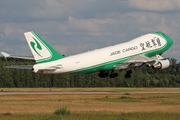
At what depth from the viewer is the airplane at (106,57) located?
71875 mm

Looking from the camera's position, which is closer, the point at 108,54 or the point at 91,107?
the point at 91,107

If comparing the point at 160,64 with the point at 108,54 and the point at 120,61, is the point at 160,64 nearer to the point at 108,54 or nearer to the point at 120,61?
the point at 120,61

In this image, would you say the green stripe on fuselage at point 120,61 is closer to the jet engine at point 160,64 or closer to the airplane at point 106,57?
the airplane at point 106,57

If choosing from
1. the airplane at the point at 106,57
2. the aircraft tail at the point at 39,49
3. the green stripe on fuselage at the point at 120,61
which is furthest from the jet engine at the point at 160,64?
the aircraft tail at the point at 39,49

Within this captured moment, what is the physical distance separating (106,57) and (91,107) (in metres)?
15.1

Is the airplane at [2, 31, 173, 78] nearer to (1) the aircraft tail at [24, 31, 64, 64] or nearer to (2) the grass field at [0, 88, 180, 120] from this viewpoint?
(1) the aircraft tail at [24, 31, 64, 64]

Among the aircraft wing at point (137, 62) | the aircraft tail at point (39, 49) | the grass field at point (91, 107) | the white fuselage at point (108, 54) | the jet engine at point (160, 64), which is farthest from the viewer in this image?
the jet engine at point (160, 64)

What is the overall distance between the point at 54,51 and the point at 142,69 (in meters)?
21.1

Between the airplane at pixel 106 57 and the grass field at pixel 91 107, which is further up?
the airplane at pixel 106 57

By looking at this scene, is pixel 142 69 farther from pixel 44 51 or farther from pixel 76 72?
pixel 44 51

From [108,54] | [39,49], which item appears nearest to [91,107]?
[39,49]

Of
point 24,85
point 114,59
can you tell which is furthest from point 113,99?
point 24,85

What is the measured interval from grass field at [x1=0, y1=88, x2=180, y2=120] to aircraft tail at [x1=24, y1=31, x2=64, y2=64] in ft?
17.4

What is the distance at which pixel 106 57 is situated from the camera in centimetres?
7794
